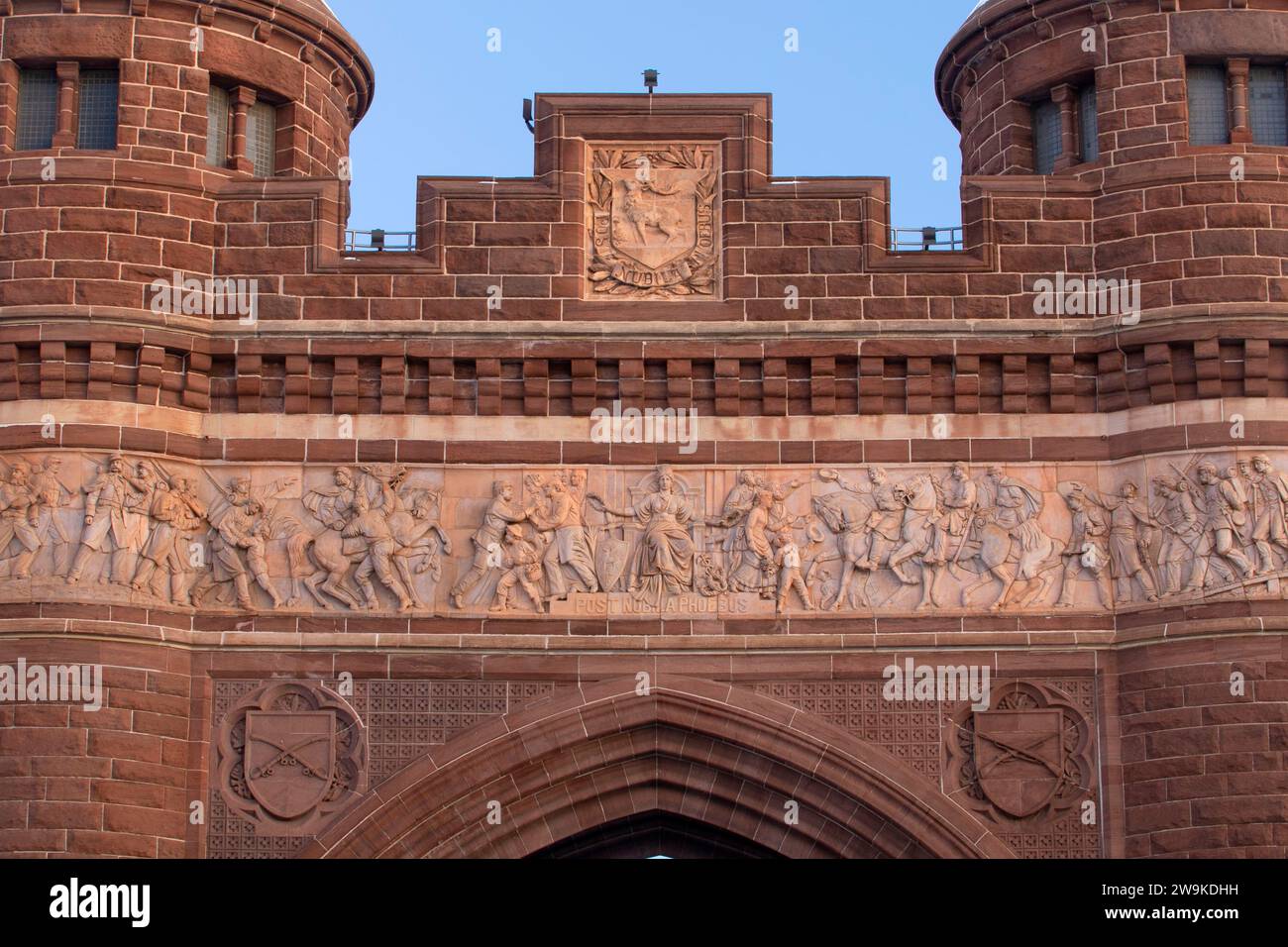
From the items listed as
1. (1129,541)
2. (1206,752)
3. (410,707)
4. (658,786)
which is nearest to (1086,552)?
(1129,541)

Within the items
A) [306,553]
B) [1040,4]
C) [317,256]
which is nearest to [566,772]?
[306,553]

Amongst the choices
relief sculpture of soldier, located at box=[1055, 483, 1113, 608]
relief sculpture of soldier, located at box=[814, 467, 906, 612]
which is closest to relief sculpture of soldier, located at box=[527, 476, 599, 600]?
relief sculpture of soldier, located at box=[814, 467, 906, 612]

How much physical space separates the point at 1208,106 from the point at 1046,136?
1996 millimetres

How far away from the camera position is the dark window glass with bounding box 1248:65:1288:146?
2636 cm

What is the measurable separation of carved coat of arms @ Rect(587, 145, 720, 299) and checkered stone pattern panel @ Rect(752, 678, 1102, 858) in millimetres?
3848

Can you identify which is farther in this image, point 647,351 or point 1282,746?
point 647,351

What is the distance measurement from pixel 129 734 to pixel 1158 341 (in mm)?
9730

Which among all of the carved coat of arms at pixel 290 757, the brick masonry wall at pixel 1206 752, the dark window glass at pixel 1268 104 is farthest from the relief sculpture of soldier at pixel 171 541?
the dark window glass at pixel 1268 104

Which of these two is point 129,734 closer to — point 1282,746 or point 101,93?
point 101,93

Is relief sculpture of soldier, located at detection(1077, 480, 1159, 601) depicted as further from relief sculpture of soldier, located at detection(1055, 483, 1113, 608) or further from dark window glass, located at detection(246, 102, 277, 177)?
dark window glass, located at detection(246, 102, 277, 177)

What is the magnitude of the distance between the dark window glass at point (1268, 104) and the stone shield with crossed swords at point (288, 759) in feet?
33.4

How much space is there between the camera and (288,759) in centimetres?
2461

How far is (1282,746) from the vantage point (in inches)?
944

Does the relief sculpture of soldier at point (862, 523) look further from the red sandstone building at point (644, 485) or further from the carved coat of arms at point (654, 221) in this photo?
the carved coat of arms at point (654, 221)
